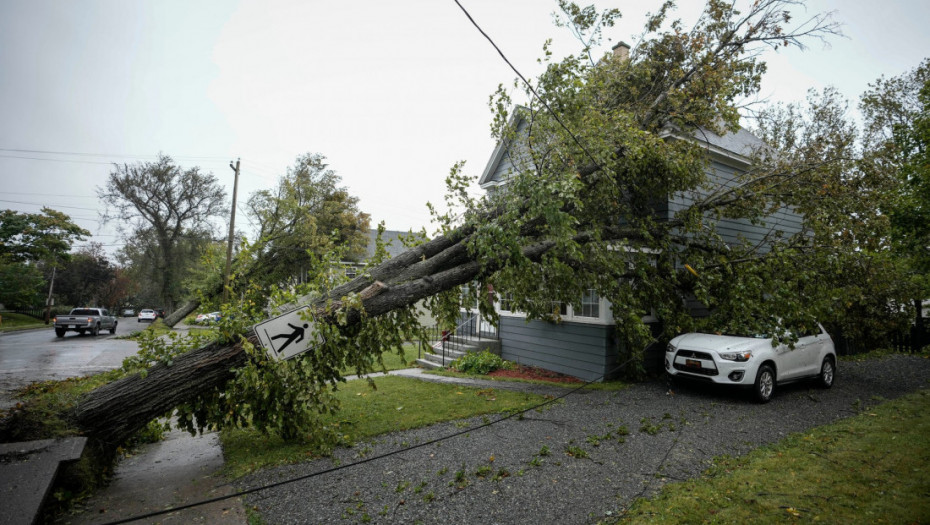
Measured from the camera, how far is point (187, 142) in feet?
109

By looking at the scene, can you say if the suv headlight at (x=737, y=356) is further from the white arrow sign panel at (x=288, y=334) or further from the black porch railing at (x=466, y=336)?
the white arrow sign panel at (x=288, y=334)

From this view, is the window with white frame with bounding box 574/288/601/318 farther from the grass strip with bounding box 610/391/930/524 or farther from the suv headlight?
the grass strip with bounding box 610/391/930/524

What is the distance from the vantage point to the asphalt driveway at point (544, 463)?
143 inches

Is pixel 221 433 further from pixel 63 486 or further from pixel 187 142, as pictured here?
pixel 187 142

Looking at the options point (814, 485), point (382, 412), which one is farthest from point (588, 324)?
point (814, 485)

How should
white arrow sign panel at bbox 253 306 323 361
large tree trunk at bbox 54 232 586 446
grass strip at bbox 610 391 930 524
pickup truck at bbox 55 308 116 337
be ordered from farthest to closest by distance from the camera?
pickup truck at bbox 55 308 116 337
white arrow sign panel at bbox 253 306 323 361
large tree trunk at bbox 54 232 586 446
grass strip at bbox 610 391 930 524

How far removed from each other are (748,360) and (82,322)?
3105 centimetres

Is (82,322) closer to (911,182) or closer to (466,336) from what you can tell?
(466,336)

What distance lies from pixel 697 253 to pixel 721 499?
569 centimetres

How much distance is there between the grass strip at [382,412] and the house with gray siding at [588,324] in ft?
7.63

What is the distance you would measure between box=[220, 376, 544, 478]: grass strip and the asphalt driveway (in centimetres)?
35

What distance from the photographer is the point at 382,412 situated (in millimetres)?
6945

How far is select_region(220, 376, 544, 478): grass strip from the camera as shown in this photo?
5.10 meters

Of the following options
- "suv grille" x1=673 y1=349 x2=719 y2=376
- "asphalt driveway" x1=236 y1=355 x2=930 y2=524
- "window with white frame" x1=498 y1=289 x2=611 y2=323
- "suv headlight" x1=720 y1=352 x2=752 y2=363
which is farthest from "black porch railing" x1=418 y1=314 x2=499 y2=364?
"suv headlight" x1=720 y1=352 x2=752 y2=363
